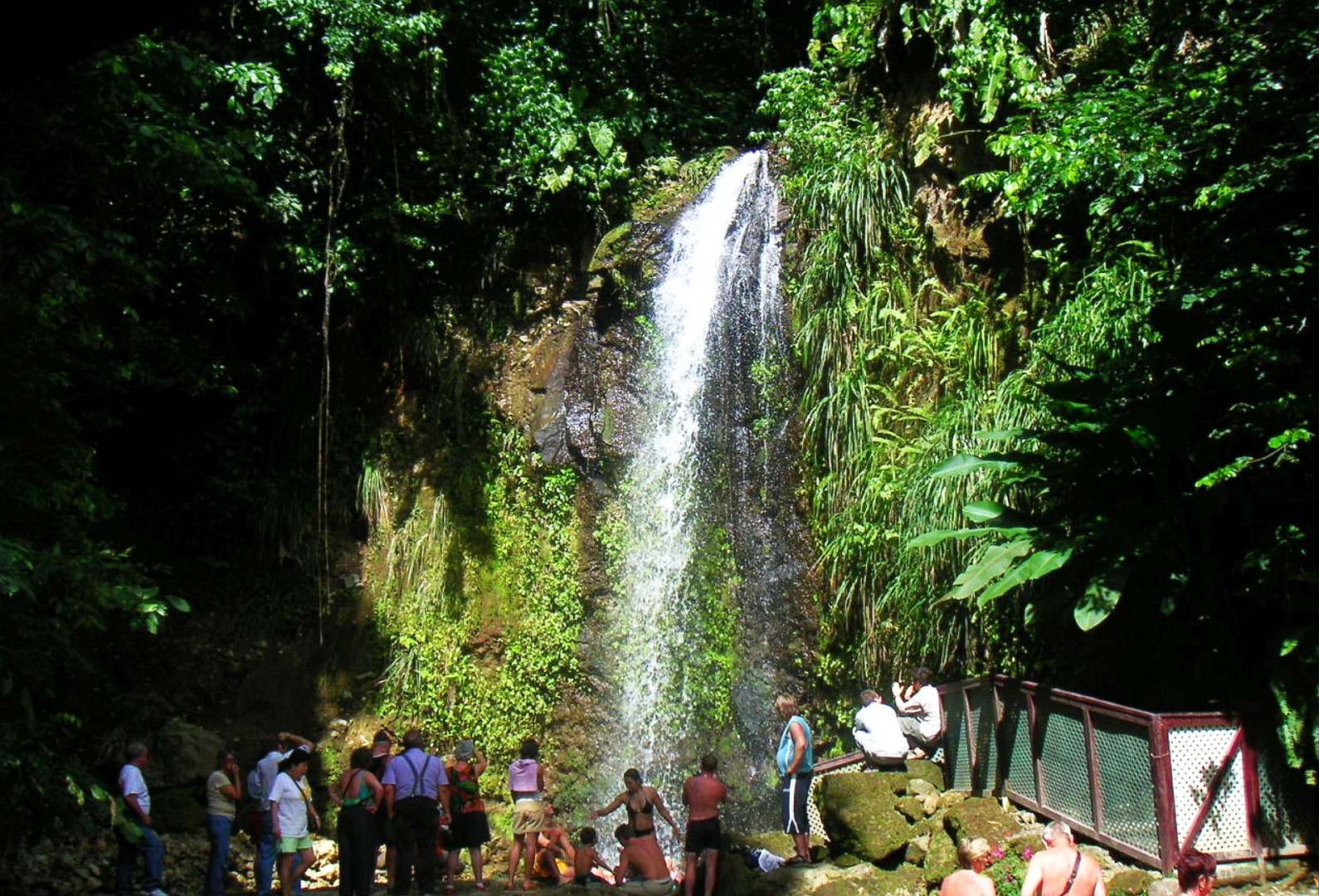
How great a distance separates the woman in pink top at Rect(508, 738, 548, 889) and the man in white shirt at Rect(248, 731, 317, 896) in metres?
1.65

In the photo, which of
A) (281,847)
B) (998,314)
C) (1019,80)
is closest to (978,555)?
(998,314)

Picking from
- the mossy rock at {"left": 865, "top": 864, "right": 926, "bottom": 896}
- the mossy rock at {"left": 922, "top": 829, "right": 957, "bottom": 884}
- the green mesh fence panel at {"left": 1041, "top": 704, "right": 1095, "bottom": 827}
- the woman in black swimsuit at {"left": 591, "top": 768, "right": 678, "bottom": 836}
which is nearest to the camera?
the mossy rock at {"left": 865, "top": 864, "right": 926, "bottom": 896}

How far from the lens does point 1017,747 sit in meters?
8.62

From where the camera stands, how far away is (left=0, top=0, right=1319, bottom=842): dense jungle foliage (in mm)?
7793

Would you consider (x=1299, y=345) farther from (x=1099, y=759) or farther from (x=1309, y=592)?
(x=1099, y=759)

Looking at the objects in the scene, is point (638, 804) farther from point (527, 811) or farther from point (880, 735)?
point (880, 735)

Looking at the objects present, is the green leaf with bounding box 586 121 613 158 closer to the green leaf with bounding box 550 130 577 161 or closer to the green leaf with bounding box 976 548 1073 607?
the green leaf with bounding box 550 130 577 161

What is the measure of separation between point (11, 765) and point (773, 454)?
8.21 metres

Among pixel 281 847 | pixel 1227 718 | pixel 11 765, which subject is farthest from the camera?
pixel 281 847

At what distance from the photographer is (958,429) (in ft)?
33.3

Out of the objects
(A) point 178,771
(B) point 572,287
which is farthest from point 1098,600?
(A) point 178,771

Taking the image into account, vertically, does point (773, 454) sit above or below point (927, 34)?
below

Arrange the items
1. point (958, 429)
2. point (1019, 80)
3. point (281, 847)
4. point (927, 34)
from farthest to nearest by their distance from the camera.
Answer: point (927, 34) < point (1019, 80) < point (958, 429) < point (281, 847)

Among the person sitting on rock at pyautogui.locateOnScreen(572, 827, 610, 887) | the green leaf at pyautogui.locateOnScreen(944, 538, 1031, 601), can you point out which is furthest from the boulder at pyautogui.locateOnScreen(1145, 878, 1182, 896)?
the person sitting on rock at pyautogui.locateOnScreen(572, 827, 610, 887)
